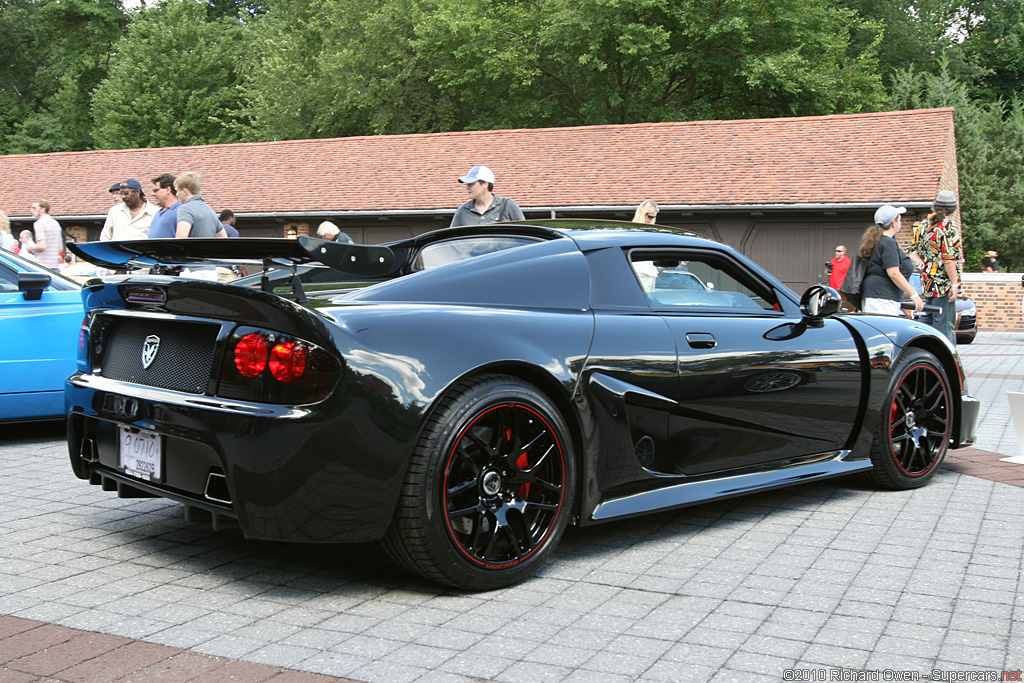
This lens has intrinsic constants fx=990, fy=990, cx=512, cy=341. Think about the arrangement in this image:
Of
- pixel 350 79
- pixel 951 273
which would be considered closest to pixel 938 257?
pixel 951 273

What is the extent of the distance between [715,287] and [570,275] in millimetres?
972

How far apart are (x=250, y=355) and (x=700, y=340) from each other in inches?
78.9

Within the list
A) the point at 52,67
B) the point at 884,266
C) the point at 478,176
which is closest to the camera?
the point at 478,176

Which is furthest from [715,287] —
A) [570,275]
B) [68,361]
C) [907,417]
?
[68,361]

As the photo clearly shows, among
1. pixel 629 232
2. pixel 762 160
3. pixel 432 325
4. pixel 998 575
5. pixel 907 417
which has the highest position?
pixel 762 160

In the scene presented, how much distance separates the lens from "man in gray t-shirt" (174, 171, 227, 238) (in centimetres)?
825

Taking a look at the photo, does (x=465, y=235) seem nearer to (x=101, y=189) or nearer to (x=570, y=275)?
(x=570, y=275)

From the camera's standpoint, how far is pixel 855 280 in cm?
847

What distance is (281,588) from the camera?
144 inches

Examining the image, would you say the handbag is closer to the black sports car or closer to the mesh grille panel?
the black sports car

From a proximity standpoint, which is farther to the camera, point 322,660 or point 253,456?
point 253,456

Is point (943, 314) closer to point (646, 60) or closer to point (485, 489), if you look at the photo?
point (485, 489)

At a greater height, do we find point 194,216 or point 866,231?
point 194,216

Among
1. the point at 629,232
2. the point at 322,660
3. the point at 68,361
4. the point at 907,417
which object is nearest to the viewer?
the point at 322,660
